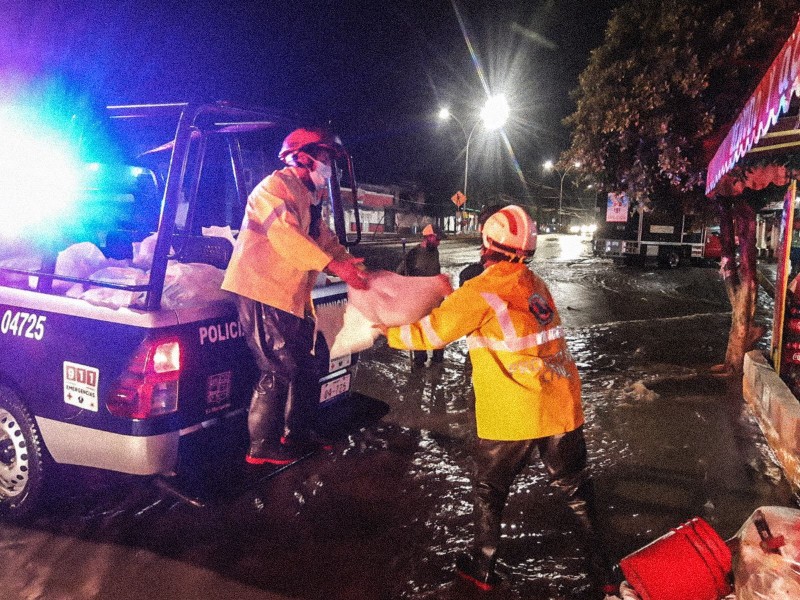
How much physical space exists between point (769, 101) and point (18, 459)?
15.5ft

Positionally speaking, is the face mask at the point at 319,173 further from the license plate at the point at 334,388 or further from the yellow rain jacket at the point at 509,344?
the license plate at the point at 334,388

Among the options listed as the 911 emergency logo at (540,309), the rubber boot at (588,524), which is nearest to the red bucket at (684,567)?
the rubber boot at (588,524)

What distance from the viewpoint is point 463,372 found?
7.23 meters

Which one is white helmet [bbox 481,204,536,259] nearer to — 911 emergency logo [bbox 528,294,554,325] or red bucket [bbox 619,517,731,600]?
911 emergency logo [bbox 528,294,554,325]

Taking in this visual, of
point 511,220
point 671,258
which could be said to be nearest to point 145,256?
point 511,220

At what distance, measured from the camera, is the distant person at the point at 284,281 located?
2.98 m

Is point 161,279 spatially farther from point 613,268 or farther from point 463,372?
point 613,268

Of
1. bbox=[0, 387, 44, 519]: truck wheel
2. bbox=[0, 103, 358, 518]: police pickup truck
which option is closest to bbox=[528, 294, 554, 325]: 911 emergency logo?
bbox=[0, 103, 358, 518]: police pickup truck

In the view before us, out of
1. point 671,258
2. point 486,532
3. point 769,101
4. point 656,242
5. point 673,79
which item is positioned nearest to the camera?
point 486,532

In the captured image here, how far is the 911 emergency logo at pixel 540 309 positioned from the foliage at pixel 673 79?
3.91 metres

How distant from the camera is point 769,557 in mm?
2164

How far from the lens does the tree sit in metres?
5.47

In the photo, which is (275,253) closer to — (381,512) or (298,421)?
(298,421)

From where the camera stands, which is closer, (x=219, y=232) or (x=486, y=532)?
(x=486, y=532)
